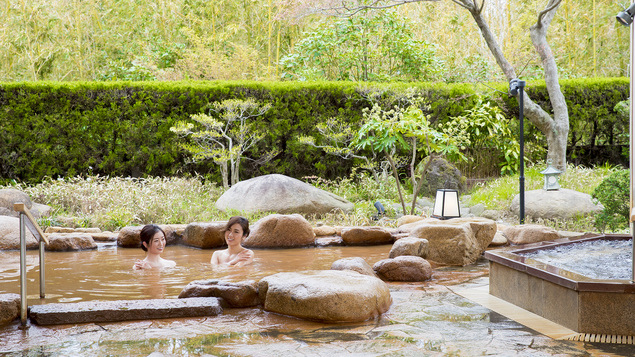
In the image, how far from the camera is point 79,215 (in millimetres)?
7922

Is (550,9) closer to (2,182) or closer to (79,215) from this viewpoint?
(79,215)

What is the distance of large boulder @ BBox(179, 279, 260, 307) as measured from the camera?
3.96 m

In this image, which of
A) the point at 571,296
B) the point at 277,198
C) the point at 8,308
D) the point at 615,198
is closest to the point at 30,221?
the point at 8,308

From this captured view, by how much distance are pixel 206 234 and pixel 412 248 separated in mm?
2644

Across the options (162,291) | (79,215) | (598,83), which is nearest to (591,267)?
(162,291)

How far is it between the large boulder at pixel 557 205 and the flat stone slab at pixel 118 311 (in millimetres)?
6014

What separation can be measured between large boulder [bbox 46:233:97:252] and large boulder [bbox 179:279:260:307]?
3.18m

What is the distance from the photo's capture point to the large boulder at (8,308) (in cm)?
346

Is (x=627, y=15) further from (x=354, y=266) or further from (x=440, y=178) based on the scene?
(x=440, y=178)

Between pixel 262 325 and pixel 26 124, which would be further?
pixel 26 124

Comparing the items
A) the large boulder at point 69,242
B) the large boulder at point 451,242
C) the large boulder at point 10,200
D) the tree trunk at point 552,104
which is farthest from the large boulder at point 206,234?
the tree trunk at point 552,104

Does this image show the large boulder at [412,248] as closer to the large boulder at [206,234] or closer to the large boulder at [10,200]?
the large boulder at [206,234]

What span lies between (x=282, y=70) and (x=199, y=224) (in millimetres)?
9633

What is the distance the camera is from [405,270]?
491 centimetres
